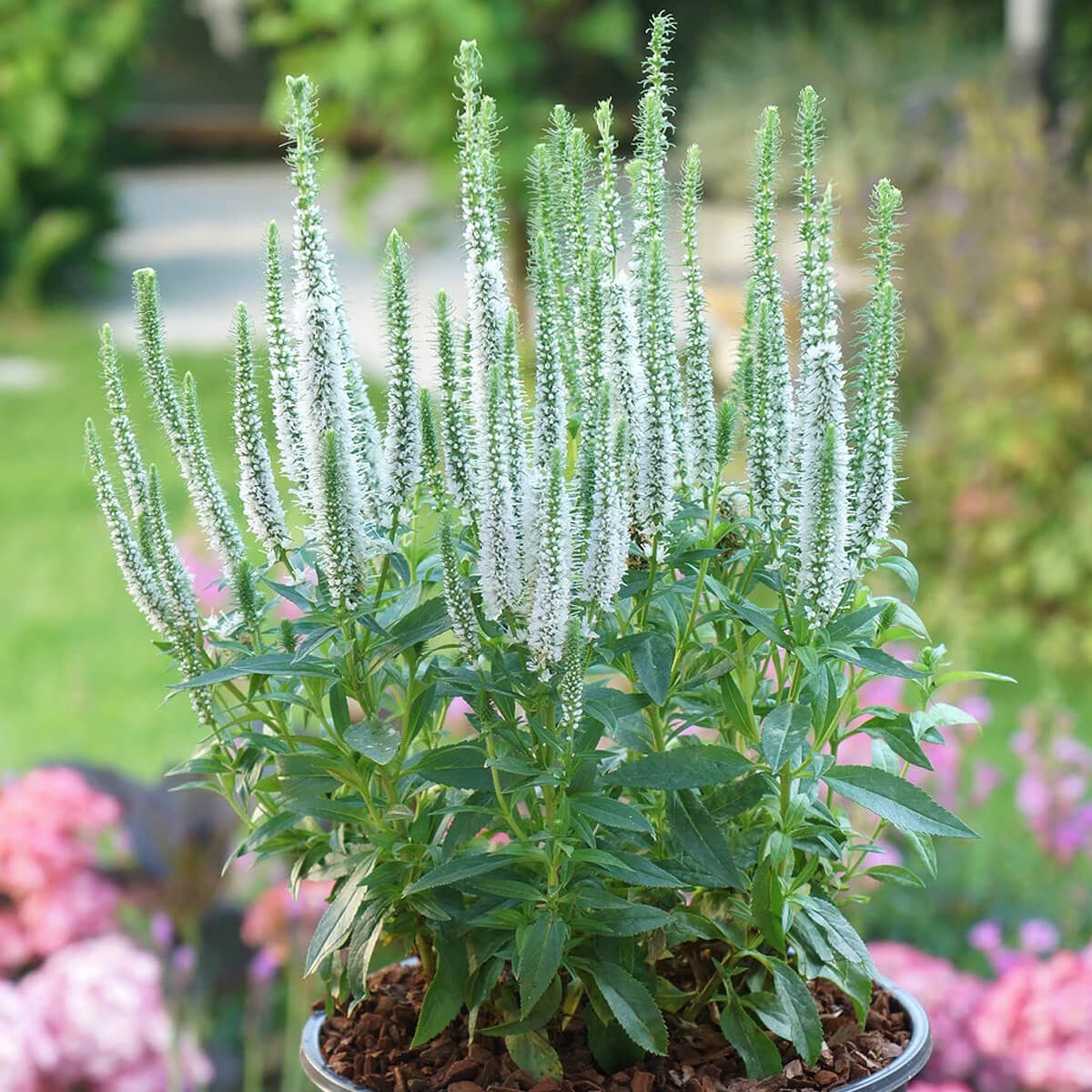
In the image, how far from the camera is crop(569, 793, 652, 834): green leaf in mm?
1386

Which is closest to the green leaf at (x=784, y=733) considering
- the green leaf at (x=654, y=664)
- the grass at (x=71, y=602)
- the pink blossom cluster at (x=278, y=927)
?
the green leaf at (x=654, y=664)

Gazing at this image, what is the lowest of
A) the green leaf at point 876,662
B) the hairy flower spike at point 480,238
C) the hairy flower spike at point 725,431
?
the green leaf at point 876,662

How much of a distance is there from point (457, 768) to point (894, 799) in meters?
Result: 0.41

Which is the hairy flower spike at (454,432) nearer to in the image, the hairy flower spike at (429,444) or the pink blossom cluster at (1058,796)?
the hairy flower spike at (429,444)

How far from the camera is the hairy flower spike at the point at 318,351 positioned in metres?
1.41

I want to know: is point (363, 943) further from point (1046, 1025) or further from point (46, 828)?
point (46, 828)

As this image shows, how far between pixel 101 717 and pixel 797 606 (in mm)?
4533

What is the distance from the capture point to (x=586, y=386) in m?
1.43

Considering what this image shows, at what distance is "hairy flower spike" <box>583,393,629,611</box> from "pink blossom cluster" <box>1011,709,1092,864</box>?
8.39ft

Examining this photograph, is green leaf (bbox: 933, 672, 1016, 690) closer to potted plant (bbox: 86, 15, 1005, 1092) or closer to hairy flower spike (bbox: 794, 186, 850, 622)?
potted plant (bbox: 86, 15, 1005, 1092)

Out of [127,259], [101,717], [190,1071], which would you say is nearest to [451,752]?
[190,1071]

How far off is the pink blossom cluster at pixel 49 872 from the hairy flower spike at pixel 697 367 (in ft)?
7.42

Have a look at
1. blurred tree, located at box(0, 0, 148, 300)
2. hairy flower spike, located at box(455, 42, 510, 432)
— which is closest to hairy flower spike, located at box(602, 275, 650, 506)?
hairy flower spike, located at box(455, 42, 510, 432)

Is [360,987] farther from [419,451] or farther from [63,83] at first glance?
[63,83]
